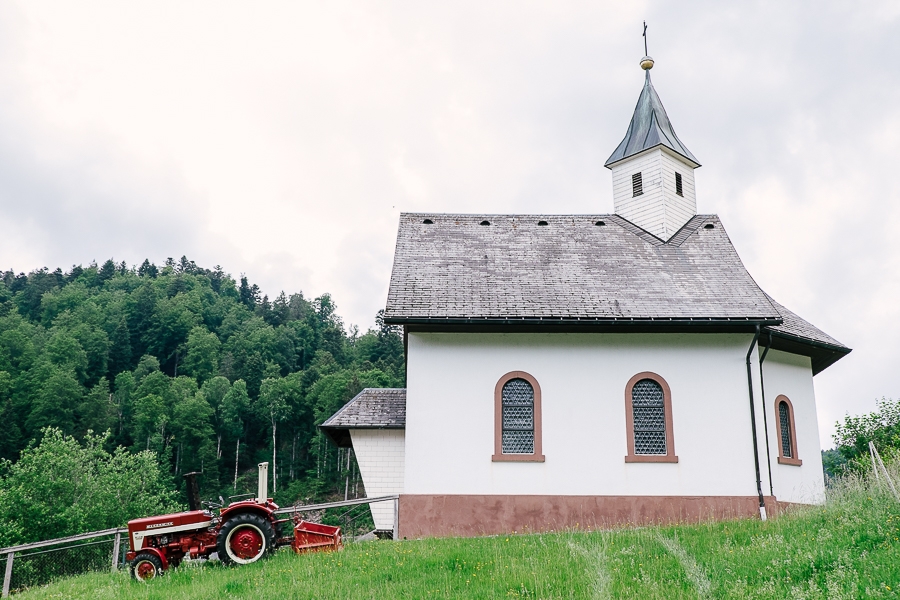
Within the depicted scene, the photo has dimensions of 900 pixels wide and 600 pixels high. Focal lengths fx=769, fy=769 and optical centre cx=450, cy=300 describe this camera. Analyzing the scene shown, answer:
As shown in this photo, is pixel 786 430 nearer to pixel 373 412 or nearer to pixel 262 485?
pixel 373 412

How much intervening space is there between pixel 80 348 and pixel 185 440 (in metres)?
19.6

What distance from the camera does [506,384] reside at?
1706cm

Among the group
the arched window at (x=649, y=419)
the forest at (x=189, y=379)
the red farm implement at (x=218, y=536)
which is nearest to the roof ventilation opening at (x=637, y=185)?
the arched window at (x=649, y=419)

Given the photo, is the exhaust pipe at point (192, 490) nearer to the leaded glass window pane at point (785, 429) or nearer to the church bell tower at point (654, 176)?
the leaded glass window pane at point (785, 429)

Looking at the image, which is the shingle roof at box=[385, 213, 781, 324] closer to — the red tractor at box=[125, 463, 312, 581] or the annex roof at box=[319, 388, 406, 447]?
the annex roof at box=[319, 388, 406, 447]

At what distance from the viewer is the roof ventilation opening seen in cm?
2316

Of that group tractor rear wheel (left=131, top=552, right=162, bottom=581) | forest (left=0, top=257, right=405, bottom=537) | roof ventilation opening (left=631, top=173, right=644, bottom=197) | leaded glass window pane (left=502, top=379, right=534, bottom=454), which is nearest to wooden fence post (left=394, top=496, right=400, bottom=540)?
leaded glass window pane (left=502, top=379, right=534, bottom=454)

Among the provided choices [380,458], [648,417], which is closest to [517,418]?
[648,417]

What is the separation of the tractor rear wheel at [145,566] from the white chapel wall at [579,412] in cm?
555

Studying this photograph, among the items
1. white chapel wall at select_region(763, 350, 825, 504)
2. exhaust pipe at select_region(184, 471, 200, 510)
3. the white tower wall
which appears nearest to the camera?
exhaust pipe at select_region(184, 471, 200, 510)

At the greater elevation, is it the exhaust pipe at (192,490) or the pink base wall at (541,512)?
the exhaust pipe at (192,490)

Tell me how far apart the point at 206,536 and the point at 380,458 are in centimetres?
588

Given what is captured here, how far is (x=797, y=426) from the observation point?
18.7m

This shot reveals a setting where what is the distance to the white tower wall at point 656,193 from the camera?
2223 cm
